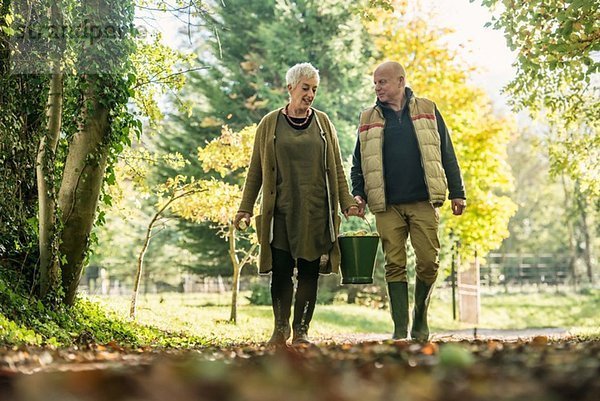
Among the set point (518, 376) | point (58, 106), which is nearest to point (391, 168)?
point (58, 106)

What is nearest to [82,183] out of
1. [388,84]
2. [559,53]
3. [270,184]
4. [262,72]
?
[270,184]

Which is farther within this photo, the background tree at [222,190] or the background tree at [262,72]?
the background tree at [262,72]

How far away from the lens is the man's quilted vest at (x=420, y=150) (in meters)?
5.87

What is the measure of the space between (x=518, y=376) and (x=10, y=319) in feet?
15.4

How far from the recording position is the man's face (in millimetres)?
5992

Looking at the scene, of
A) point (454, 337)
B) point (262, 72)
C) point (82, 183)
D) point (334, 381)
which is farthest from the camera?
point (262, 72)

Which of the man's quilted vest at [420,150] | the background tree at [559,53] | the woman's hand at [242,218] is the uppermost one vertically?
the background tree at [559,53]

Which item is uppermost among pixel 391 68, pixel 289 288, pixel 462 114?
pixel 462 114

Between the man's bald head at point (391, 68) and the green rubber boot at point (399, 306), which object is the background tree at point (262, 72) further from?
the green rubber boot at point (399, 306)

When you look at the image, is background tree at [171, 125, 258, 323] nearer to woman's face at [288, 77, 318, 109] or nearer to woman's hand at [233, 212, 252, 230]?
woman's hand at [233, 212, 252, 230]

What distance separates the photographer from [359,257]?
592 cm

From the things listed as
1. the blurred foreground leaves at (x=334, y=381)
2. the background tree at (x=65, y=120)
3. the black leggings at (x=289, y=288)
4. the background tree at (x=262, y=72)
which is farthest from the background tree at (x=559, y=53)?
the background tree at (x=262, y=72)

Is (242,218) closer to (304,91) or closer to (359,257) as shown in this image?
(359,257)

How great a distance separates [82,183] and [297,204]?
2544 millimetres
